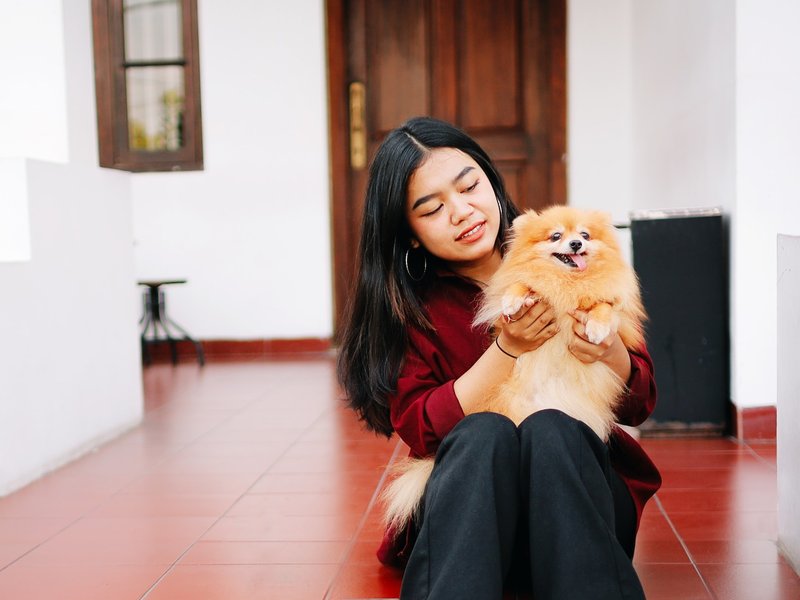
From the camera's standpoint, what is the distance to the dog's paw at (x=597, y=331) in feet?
4.72

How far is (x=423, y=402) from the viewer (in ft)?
5.20

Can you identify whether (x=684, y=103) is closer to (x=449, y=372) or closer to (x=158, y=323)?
(x=449, y=372)

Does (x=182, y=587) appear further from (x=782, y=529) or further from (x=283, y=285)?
(x=283, y=285)

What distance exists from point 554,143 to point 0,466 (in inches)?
139

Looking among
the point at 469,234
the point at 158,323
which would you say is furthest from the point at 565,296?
the point at 158,323

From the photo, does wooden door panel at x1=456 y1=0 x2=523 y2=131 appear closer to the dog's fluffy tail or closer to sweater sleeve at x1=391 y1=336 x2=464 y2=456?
sweater sleeve at x1=391 y1=336 x2=464 y2=456

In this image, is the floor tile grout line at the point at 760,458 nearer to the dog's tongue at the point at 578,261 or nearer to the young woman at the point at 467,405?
the young woman at the point at 467,405

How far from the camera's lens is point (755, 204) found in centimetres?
282

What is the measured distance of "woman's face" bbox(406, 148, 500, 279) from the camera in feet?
5.44

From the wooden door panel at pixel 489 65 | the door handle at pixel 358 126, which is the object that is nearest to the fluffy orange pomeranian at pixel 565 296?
the wooden door panel at pixel 489 65

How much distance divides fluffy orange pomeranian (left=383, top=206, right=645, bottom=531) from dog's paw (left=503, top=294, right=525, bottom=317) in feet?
0.07

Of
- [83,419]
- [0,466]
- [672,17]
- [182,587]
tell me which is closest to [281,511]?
[182,587]

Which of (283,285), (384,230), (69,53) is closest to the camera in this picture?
(384,230)

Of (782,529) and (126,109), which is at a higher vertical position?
(126,109)
